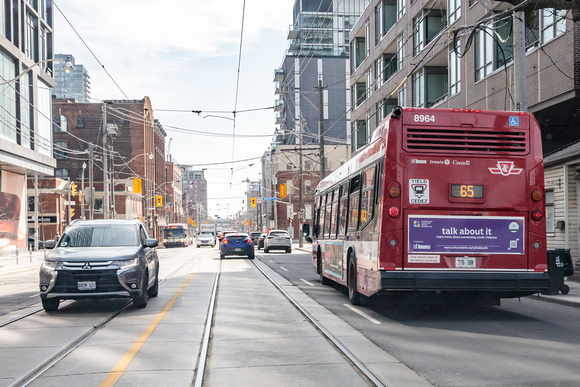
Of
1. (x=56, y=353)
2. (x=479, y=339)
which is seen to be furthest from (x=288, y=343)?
(x=56, y=353)

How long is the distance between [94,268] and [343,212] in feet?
18.3

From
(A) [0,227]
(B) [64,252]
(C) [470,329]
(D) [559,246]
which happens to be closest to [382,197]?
(C) [470,329]

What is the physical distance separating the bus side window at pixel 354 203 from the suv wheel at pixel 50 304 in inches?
232

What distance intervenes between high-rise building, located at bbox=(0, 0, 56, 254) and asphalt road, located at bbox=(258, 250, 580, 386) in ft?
112

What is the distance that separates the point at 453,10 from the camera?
1110 inches

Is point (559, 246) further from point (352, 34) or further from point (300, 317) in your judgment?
point (352, 34)

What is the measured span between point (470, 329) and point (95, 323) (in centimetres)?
602

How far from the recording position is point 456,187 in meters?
10.1

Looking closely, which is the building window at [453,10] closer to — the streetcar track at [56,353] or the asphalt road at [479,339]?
the asphalt road at [479,339]

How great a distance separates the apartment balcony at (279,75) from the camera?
9658 centimetres

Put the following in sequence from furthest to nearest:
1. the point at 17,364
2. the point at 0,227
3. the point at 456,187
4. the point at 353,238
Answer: the point at 0,227 < the point at 353,238 < the point at 456,187 < the point at 17,364

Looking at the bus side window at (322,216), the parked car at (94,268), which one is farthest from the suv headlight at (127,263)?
the bus side window at (322,216)

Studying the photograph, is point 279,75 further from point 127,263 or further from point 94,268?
point 94,268

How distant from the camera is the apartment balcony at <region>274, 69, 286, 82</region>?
317 feet
